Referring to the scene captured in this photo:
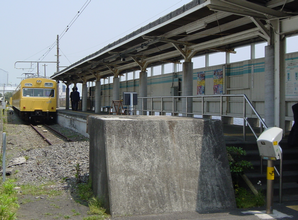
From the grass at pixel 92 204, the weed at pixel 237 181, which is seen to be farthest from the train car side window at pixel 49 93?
the weed at pixel 237 181

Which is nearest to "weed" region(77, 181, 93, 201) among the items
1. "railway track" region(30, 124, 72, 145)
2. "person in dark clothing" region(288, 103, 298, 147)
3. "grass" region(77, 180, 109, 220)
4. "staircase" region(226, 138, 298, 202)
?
"grass" region(77, 180, 109, 220)

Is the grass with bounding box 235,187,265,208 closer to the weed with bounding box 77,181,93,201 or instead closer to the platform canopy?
the weed with bounding box 77,181,93,201

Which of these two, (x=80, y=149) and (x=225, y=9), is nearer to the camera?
(x=225, y=9)

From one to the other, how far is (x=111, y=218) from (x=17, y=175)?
460 centimetres

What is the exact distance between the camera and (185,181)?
5398mm

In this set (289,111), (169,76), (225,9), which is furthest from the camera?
(169,76)

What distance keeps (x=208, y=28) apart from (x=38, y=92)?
16.3 m

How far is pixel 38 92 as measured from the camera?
78.6 ft

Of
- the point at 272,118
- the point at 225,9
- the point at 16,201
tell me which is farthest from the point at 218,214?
the point at 225,9

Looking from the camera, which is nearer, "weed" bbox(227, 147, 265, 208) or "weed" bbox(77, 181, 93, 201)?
"weed" bbox(227, 147, 265, 208)

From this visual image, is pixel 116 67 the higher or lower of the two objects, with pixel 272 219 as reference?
higher

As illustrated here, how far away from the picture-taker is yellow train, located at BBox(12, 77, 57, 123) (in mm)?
23359

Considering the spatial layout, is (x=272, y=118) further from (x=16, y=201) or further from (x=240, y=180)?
(x=16, y=201)

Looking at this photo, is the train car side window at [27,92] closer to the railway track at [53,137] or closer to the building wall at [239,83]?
the railway track at [53,137]
